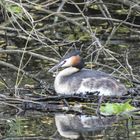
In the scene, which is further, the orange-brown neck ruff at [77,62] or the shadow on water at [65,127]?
the orange-brown neck ruff at [77,62]

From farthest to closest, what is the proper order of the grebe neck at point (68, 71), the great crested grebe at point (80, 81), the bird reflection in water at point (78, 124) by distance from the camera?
the grebe neck at point (68, 71) < the great crested grebe at point (80, 81) < the bird reflection in water at point (78, 124)

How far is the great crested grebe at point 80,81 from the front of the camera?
1082 cm

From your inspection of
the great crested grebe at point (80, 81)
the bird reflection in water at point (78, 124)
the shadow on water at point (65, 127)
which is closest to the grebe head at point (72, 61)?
the great crested grebe at point (80, 81)

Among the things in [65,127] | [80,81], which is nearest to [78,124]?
[65,127]

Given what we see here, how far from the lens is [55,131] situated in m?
9.38

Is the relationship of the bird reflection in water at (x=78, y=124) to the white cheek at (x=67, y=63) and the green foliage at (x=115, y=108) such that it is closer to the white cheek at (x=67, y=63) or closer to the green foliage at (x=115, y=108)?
the green foliage at (x=115, y=108)

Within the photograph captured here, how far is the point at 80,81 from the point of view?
11.0 metres

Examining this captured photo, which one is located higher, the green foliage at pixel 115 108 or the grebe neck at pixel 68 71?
the green foliage at pixel 115 108

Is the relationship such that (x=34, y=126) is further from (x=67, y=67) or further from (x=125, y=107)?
(x=67, y=67)

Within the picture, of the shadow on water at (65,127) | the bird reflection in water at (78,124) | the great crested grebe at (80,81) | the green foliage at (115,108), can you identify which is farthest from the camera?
the great crested grebe at (80,81)

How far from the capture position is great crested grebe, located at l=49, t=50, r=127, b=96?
1082 cm

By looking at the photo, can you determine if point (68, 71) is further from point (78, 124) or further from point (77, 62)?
point (78, 124)

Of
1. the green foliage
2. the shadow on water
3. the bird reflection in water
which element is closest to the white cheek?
the shadow on water

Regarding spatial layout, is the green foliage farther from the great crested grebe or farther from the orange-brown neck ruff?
the orange-brown neck ruff
